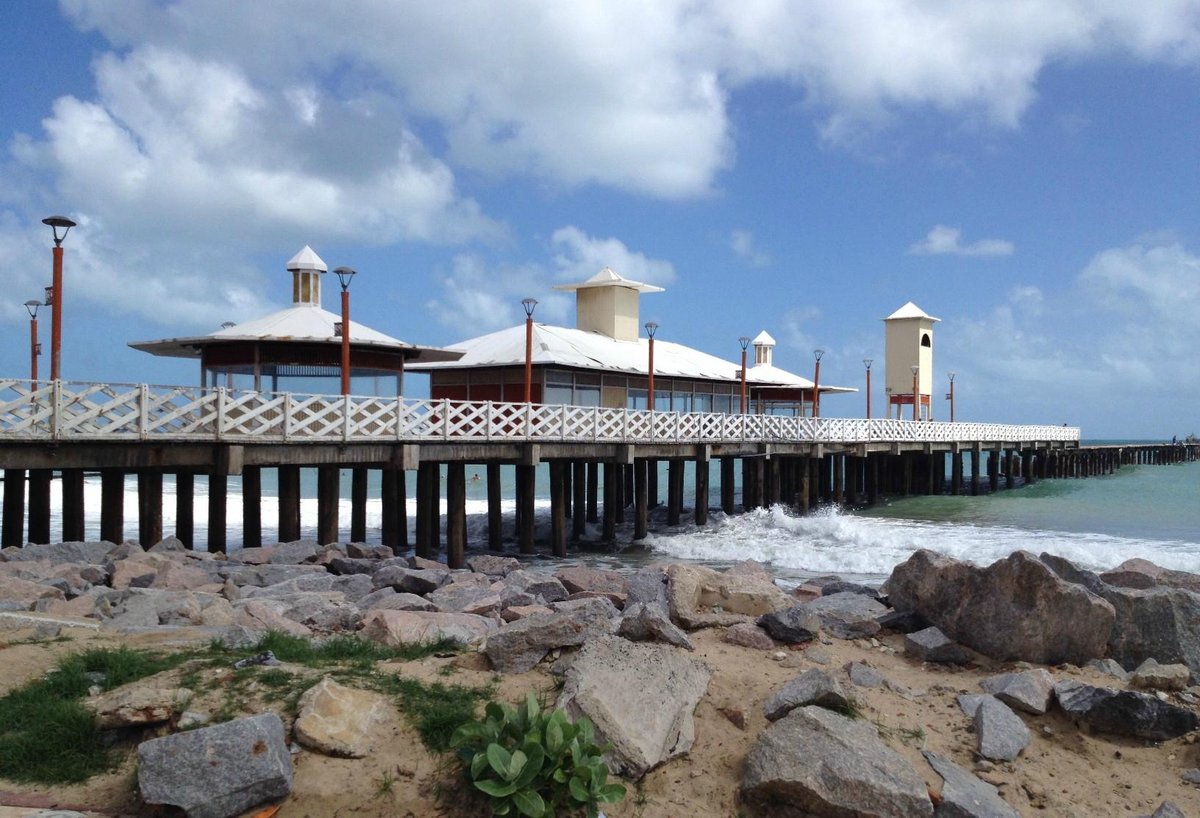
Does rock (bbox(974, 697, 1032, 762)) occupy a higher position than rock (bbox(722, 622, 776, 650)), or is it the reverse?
rock (bbox(722, 622, 776, 650))

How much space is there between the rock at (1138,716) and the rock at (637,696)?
2.53 m

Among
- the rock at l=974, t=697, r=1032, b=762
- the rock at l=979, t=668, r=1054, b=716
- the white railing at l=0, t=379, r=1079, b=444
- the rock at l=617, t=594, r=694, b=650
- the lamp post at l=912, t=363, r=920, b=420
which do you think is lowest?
the rock at l=974, t=697, r=1032, b=762

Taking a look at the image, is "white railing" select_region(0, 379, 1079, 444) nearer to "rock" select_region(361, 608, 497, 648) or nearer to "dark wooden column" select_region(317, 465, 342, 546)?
"dark wooden column" select_region(317, 465, 342, 546)

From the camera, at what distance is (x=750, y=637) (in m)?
7.39

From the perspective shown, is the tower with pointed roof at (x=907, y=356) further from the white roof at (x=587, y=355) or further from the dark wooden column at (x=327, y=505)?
the dark wooden column at (x=327, y=505)

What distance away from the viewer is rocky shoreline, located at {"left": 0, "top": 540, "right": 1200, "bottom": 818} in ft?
17.1

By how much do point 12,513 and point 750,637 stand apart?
46.9 ft

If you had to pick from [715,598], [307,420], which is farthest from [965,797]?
[307,420]

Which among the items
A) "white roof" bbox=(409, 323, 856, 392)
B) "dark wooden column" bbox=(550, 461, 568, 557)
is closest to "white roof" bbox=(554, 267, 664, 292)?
"white roof" bbox=(409, 323, 856, 392)

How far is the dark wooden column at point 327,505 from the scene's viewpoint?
1712cm

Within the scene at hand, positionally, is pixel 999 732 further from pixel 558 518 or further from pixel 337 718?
pixel 558 518

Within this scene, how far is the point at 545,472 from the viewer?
220 ft

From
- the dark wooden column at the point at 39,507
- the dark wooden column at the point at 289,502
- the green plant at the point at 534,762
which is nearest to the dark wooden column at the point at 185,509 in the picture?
the dark wooden column at the point at 289,502

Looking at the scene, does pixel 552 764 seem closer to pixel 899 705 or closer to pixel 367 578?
pixel 899 705
